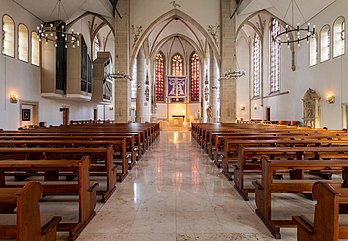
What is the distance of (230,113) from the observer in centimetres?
2077

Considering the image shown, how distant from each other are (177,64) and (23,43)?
25.6 m

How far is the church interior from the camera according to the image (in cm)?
343

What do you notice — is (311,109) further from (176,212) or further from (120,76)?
(176,212)

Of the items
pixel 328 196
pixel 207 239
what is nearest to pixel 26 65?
pixel 207 239

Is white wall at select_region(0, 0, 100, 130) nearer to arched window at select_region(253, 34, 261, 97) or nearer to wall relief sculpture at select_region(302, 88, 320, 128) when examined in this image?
wall relief sculpture at select_region(302, 88, 320, 128)

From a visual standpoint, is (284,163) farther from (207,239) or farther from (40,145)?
(40,145)

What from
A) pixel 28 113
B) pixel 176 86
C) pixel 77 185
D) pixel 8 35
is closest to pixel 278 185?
pixel 77 185

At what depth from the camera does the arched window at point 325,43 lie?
15219 mm

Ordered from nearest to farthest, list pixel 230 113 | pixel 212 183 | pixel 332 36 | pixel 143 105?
pixel 212 183, pixel 332 36, pixel 230 113, pixel 143 105

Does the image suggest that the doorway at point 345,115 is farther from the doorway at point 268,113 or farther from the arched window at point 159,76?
the arched window at point 159,76

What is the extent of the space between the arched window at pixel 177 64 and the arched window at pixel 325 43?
24272 mm

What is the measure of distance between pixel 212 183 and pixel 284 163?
93.6 inches

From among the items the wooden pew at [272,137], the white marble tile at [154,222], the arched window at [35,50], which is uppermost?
the arched window at [35,50]

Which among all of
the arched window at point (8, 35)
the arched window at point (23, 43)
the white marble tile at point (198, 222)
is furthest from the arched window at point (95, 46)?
the white marble tile at point (198, 222)
